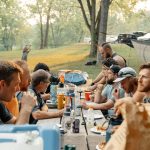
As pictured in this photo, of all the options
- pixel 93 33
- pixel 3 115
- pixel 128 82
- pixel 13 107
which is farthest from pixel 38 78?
pixel 93 33

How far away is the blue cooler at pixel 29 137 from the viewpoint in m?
1.46

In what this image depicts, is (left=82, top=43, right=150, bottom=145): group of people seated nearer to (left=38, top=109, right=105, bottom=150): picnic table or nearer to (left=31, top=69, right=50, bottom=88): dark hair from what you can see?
(left=38, top=109, right=105, bottom=150): picnic table

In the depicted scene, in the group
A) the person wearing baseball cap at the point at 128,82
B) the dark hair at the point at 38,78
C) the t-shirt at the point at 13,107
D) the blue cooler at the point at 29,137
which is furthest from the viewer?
the person wearing baseball cap at the point at 128,82

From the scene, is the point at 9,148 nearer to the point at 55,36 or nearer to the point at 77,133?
the point at 77,133

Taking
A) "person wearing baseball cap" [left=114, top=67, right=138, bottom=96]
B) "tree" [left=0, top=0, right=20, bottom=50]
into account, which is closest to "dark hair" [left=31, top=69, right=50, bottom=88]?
"person wearing baseball cap" [left=114, top=67, right=138, bottom=96]

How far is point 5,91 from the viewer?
3.00 metres

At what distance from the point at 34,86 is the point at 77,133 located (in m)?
1.28

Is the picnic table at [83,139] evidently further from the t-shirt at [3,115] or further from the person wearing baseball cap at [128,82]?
the person wearing baseball cap at [128,82]

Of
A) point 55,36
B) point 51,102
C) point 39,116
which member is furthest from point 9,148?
point 55,36

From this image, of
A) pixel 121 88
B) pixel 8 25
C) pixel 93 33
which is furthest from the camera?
pixel 8 25

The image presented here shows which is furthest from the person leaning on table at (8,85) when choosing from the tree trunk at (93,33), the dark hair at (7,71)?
the tree trunk at (93,33)

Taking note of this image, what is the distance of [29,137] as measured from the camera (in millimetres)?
1485

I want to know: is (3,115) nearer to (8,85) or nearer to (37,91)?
(8,85)

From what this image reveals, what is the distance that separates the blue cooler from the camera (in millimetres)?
1460
